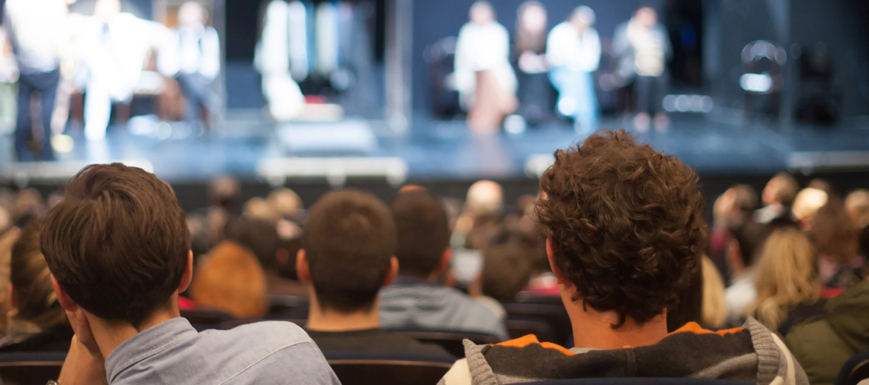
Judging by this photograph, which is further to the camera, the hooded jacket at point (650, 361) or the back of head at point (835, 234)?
the back of head at point (835, 234)

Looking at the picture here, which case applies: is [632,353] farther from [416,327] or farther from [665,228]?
[416,327]

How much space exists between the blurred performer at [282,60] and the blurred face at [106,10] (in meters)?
1.65

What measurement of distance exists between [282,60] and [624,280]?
8598 mm

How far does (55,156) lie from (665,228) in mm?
8131

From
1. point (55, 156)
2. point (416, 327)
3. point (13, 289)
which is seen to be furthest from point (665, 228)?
point (55, 156)

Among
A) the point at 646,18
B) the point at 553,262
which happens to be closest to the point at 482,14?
the point at 646,18

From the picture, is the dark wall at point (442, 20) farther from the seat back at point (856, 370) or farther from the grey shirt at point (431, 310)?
the seat back at point (856, 370)

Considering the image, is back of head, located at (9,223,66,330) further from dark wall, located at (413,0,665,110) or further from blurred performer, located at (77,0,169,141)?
dark wall, located at (413,0,665,110)

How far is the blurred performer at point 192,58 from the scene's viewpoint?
8805mm

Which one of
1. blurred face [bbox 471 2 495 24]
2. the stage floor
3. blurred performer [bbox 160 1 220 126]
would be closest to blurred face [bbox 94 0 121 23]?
blurred performer [bbox 160 1 220 126]

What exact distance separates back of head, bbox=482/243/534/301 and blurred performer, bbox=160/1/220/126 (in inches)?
271

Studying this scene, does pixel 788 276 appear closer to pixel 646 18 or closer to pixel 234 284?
pixel 234 284

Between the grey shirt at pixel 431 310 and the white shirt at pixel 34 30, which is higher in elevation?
the white shirt at pixel 34 30

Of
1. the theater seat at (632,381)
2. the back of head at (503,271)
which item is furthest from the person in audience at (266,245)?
the theater seat at (632,381)
